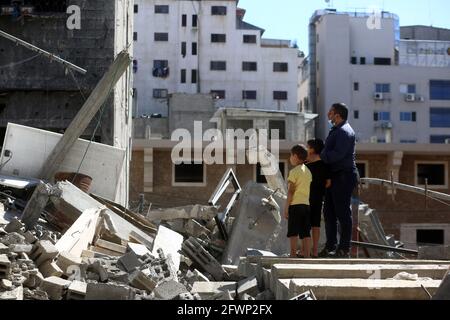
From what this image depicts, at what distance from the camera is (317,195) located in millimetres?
8523

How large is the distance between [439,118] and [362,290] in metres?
56.4

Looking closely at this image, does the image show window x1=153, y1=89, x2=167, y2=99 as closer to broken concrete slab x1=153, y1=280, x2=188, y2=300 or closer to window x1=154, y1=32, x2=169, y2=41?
window x1=154, y1=32, x2=169, y2=41

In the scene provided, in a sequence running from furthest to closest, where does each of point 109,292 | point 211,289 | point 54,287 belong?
point 54,287, point 211,289, point 109,292

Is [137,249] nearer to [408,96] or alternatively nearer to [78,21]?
[78,21]

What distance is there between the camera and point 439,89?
5919 cm

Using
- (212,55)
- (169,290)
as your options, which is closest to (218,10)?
(212,55)

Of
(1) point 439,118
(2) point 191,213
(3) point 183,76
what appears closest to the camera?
(2) point 191,213

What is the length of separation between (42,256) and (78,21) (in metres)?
12.7

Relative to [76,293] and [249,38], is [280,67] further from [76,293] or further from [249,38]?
[76,293]

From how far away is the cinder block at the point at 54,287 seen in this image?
7.38 metres

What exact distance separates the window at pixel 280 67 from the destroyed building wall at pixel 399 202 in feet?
99.8

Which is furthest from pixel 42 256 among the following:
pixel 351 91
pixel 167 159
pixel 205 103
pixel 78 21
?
pixel 351 91

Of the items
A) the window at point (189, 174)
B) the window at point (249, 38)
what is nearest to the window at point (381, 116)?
the window at point (249, 38)

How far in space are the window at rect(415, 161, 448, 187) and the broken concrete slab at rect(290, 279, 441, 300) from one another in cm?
2620
